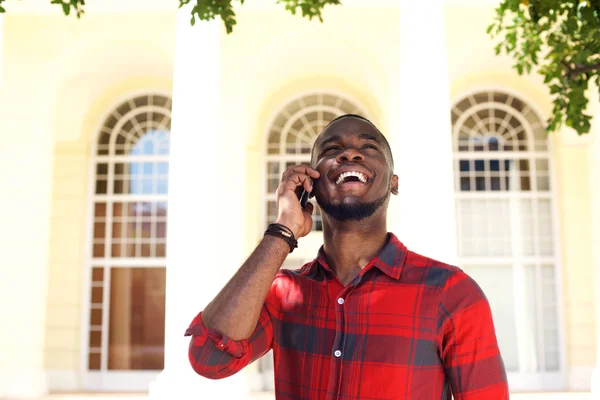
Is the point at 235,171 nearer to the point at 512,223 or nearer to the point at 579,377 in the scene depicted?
the point at 512,223

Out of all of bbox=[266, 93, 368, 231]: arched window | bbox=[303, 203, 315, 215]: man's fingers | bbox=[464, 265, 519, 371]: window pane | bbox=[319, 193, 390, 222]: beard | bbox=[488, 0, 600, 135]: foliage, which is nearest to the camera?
bbox=[319, 193, 390, 222]: beard

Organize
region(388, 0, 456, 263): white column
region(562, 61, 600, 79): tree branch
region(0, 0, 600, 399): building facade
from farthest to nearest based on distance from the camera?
1. region(0, 0, 600, 399): building facade
2. region(388, 0, 456, 263): white column
3. region(562, 61, 600, 79): tree branch

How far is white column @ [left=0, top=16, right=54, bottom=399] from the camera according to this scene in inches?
478

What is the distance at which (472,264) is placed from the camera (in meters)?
14.1

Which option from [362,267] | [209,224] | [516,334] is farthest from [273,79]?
[362,267]

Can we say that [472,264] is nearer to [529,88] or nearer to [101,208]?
[529,88]

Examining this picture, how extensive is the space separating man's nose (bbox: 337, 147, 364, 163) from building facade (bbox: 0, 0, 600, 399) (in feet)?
28.5

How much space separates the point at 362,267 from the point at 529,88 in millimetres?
13602

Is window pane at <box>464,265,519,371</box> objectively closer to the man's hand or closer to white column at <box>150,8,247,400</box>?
white column at <box>150,8,247,400</box>

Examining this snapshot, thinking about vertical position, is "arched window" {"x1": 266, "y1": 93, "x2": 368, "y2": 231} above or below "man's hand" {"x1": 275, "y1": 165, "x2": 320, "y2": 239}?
above

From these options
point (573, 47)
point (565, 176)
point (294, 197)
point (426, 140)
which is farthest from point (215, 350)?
point (565, 176)

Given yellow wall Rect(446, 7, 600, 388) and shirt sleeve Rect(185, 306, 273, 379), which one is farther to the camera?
yellow wall Rect(446, 7, 600, 388)

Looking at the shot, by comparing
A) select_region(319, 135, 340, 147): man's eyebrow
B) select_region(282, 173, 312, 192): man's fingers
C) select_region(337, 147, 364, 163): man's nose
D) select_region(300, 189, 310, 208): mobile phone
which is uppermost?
select_region(319, 135, 340, 147): man's eyebrow

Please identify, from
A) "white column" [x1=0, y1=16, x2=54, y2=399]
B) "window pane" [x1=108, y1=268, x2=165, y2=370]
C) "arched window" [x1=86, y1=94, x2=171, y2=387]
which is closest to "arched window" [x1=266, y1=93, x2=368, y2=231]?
"arched window" [x1=86, y1=94, x2=171, y2=387]
